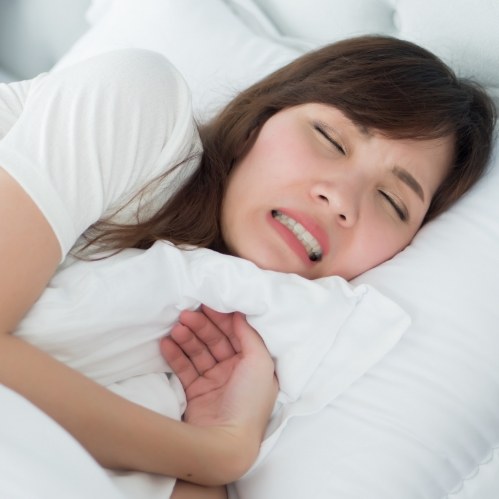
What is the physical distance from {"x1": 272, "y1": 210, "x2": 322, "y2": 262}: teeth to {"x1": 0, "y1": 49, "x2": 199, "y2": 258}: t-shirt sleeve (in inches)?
5.9

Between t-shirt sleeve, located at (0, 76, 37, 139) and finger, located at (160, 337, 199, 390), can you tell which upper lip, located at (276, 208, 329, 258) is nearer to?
finger, located at (160, 337, 199, 390)

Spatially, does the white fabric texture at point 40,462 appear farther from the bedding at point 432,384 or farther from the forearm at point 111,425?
the bedding at point 432,384

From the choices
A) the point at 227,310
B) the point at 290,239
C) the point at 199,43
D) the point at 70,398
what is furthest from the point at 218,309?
the point at 199,43

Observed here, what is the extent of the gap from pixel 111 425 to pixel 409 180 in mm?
512

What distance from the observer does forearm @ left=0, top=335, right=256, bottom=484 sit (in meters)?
0.78

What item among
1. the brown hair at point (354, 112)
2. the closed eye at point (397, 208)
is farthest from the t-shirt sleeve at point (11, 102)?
the closed eye at point (397, 208)

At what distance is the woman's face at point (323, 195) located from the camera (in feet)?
3.16

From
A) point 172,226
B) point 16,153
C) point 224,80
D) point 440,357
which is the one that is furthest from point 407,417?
point 224,80

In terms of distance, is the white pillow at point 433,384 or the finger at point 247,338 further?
the finger at point 247,338

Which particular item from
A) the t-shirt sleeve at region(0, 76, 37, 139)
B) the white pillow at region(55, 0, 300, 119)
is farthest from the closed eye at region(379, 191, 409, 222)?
the t-shirt sleeve at region(0, 76, 37, 139)

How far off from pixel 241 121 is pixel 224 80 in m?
0.25

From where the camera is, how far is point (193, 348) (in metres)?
0.97

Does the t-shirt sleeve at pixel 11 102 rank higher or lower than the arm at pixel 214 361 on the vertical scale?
higher

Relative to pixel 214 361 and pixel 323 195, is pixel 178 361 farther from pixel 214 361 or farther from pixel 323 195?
pixel 323 195
